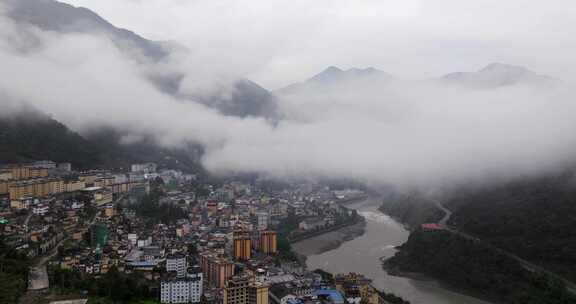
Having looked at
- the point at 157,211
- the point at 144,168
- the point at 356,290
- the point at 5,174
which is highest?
the point at 144,168

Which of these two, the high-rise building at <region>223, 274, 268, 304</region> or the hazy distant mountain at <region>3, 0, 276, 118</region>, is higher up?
the hazy distant mountain at <region>3, 0, 276, 118</region>

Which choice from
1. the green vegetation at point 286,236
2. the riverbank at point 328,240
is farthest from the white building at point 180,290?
the riverbank at point 328,240

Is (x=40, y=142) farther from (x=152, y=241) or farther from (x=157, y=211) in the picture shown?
(x=152, y=241)

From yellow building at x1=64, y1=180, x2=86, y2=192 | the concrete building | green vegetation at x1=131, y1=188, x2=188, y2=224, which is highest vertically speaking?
yellow building at x1=64, y1=180, x2=86, y2=192

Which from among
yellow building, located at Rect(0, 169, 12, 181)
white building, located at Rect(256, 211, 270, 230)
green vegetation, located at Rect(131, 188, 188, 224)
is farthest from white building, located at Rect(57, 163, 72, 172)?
white building, located at Rect(256, 211, 270, 230)

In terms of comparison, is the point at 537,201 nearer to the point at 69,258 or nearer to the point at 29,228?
the point at 69,258

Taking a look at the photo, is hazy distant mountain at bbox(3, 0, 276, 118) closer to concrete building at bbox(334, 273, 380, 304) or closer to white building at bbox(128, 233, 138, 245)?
white building at bbox(128, 233, 138, 245)

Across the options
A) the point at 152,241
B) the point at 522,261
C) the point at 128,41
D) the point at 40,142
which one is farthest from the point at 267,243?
the point at 128,41

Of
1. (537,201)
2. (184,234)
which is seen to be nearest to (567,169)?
(537,201)
